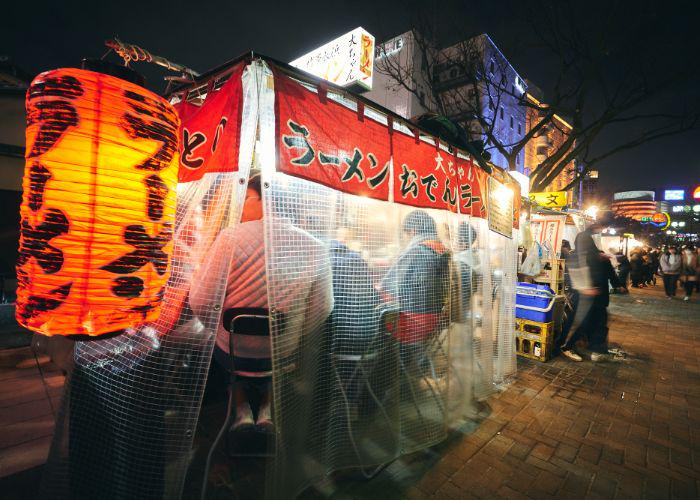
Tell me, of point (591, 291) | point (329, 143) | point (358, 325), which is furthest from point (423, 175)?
point (591, 291)

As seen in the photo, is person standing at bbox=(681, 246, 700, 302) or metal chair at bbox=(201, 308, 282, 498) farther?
person standing at bbox=(681, 246, 700, 302)

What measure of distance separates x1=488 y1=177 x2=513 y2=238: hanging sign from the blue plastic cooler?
1.35 metres

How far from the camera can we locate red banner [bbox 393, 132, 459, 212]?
3.18 metres

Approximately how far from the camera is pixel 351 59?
28.8 ft

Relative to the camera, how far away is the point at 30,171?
5.01 ft

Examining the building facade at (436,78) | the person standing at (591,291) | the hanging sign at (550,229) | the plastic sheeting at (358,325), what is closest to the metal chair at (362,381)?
the plastic sheeting at (358,325)

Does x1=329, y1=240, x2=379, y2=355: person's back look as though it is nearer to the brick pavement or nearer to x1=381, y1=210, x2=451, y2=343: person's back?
x1=381, y1=210, x2=451, y2=343: person's back

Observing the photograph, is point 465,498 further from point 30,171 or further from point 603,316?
point 603,316

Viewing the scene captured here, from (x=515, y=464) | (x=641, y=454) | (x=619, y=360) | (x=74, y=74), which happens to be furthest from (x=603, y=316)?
(x=74, y=74)

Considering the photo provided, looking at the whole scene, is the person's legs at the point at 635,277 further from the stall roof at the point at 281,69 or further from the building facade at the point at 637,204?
the building facade at the point at 637,204

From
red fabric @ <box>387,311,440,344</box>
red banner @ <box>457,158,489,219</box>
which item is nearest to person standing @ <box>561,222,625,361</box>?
red banner @ <box>457,158,489,219</box>

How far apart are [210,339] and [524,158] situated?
3806 cm

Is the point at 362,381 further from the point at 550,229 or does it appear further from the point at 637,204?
the point at 637,204

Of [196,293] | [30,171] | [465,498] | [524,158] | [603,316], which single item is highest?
[524,158]
